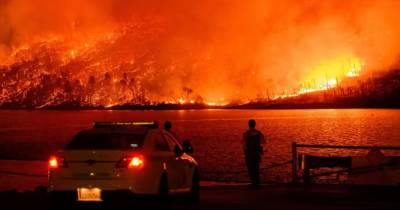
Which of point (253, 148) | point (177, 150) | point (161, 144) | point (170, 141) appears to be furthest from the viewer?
point (253, 148)

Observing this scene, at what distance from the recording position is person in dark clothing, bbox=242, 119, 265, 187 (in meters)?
20.5

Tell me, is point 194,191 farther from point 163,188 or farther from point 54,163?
point 54,163

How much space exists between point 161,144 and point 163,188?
3.37 feet

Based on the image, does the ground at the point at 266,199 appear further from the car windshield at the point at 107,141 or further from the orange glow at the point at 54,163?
the car windshield at the point at 107,141

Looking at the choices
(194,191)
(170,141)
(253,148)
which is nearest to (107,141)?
(170,141)

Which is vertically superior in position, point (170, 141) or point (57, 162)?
point (170, 141)

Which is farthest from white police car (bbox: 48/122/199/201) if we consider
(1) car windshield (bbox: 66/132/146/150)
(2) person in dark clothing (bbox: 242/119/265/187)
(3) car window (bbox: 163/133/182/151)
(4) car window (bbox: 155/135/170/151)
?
(2) person in dark clothing (bbox: 242/119/265/187)

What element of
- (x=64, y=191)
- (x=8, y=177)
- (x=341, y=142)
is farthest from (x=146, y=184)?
(x=341, y=142)

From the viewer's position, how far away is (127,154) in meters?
12.5

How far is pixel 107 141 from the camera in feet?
44.1

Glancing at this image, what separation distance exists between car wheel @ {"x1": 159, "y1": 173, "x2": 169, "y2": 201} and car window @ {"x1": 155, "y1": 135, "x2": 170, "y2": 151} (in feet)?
2.01

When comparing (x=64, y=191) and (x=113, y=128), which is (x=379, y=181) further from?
(x=64, y=191)

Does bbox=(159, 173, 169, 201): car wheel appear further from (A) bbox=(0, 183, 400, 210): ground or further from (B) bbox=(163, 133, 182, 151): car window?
(B) bbox=(163, 133, 182, 151): car window

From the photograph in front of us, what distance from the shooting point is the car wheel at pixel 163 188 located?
13.2 m
